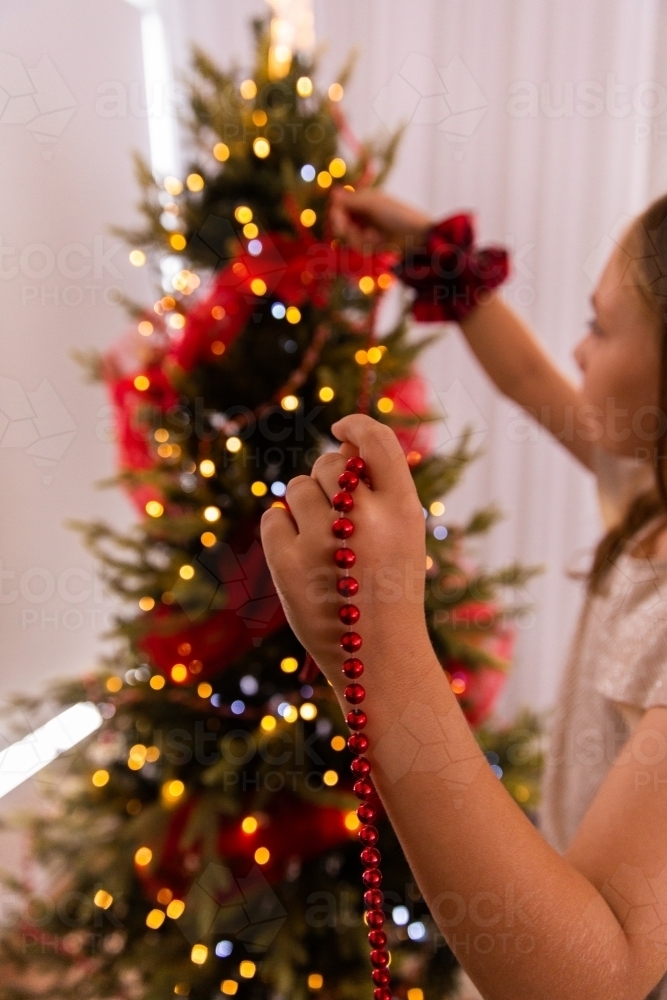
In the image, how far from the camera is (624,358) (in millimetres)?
720

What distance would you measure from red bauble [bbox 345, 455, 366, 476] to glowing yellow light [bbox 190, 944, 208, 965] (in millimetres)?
765

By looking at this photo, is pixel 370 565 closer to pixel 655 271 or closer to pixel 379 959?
pixel 379 959

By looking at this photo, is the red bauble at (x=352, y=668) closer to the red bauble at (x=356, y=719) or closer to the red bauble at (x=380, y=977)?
the red bauble at (x=356, y=719)

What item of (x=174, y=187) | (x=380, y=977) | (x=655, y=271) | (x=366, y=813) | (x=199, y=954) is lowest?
(x=199, y=954)

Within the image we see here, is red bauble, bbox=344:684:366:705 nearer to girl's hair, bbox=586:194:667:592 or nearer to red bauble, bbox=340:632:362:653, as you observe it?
red bauble, bbox=340:632:362:653

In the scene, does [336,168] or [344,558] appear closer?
[344,558]

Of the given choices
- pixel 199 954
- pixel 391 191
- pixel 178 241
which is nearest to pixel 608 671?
pixel 199 954

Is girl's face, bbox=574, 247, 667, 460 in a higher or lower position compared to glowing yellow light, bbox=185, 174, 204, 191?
lower

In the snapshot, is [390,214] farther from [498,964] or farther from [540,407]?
[498,964]

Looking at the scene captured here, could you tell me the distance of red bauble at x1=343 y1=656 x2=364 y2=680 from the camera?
42 centimetres

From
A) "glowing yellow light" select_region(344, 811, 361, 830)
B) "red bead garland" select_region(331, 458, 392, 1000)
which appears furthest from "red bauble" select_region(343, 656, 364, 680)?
"glowing yellow light" select_region(344, 811, 361, 830)

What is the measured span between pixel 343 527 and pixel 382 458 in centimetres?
5

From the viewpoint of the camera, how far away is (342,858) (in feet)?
3.27

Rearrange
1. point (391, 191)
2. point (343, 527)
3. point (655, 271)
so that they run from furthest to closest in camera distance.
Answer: point (391, 191), point (655, 271), point (343, 527)
